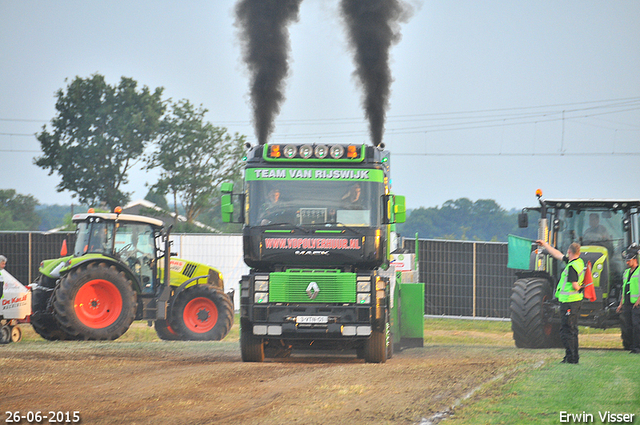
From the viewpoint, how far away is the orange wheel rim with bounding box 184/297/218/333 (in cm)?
1688

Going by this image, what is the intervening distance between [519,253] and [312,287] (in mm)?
11689

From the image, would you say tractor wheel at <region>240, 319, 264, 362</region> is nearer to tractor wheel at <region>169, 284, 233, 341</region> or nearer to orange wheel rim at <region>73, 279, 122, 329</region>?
orange wheel rim at <region>73, 279, 122, 329</region>

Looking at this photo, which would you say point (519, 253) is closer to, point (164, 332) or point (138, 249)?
point (164, 332)


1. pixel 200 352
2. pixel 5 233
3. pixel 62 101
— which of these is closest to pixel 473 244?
pixel 200 352

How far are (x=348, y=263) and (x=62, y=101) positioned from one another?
41.5 meters

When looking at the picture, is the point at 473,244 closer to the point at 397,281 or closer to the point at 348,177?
the point at 397,281

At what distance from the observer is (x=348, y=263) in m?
11.3

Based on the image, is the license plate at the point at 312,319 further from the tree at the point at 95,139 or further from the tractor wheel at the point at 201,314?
the tree at the point at 95,139

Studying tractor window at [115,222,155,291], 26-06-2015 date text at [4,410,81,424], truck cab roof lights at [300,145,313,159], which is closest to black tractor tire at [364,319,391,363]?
truck cab roof lights at [300,145,313,159]

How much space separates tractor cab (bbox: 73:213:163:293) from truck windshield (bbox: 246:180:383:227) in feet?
18.7

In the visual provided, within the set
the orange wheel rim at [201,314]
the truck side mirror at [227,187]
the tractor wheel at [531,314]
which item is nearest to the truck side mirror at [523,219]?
the tractor wheel at [531,314]

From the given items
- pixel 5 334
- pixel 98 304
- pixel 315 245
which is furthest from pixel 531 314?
pixel 5 334

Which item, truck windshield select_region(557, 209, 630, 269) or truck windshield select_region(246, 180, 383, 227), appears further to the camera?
truck windshield select_region(557, 209, 630, 269)

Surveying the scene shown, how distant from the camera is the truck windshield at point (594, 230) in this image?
1489 centimetres
